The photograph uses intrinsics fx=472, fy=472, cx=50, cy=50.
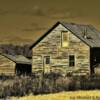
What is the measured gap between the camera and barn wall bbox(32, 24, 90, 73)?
49312mm

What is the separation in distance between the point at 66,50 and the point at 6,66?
9.40 m

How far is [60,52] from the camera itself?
50.9 meters

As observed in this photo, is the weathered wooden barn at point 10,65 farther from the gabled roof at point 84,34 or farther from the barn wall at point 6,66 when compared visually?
the gabled roof at point 84,34

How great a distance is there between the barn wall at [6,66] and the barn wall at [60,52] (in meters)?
5.01

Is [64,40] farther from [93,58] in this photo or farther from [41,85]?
[41,85]

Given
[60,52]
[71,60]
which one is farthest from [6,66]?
[71,60]

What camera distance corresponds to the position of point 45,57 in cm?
5172

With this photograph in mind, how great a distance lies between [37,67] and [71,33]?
5.39 meters

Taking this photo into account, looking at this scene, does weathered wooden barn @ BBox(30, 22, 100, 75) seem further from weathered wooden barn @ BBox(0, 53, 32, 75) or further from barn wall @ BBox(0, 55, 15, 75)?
barn wall @ BBox(0, 55, 15, 75)

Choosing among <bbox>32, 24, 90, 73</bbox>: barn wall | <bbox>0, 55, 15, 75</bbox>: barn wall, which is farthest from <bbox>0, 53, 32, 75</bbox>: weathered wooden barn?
<bbox>32, 24, 90, 73</bbox>: barn wall

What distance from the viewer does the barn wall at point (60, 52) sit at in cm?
4931

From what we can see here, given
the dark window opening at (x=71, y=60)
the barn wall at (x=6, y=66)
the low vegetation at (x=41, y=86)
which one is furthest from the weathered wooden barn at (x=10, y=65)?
the low vegetation at (x=41, y=86)

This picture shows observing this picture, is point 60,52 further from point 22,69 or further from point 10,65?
point 22,69

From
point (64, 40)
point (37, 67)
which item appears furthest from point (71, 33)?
point (37, 67)
